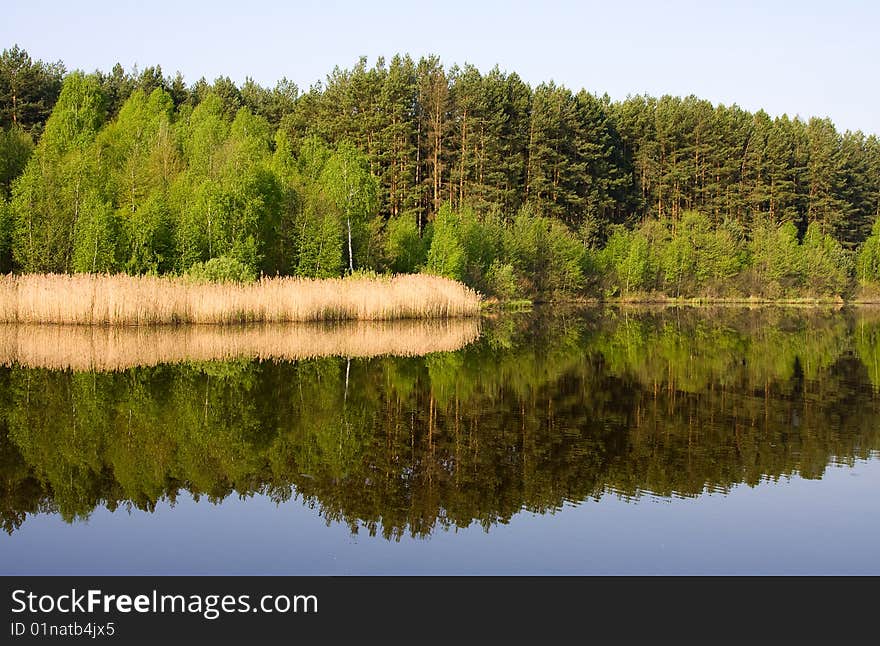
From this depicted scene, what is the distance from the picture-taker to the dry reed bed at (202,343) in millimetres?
18469

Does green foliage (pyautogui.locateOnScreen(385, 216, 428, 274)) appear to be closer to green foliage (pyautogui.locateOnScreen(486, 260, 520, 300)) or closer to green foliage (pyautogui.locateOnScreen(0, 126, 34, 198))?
green foliage (pyautogui.locateOnScreen(486, 260, 520, 300))

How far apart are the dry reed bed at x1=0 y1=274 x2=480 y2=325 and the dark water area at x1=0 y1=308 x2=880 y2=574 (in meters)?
8.94

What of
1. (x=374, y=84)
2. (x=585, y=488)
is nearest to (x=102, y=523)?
(x=585, y=488)

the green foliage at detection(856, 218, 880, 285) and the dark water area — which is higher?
the green foliage at detection(856, 218, 880, 285)

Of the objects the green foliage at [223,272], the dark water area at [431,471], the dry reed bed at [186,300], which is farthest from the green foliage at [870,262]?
the dark water area at [431,471]

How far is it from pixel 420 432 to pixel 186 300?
17.4 meters

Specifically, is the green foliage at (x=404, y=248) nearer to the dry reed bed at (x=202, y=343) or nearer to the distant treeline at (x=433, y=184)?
the distant treeline at (x=433, y=184)

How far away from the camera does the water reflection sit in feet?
28.1

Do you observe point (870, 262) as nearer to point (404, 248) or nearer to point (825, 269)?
point (825, 269)

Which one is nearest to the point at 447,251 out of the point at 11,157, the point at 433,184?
the point at 433,184

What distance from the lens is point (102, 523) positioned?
7.50 metres

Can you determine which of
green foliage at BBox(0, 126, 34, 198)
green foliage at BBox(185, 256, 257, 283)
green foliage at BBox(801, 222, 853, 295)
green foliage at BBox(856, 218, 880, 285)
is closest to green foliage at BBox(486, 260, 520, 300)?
green foliage at BBox(185, 256, 257, 283)

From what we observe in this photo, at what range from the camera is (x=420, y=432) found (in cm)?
1154

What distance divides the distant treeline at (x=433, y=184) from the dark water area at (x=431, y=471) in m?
17.7
